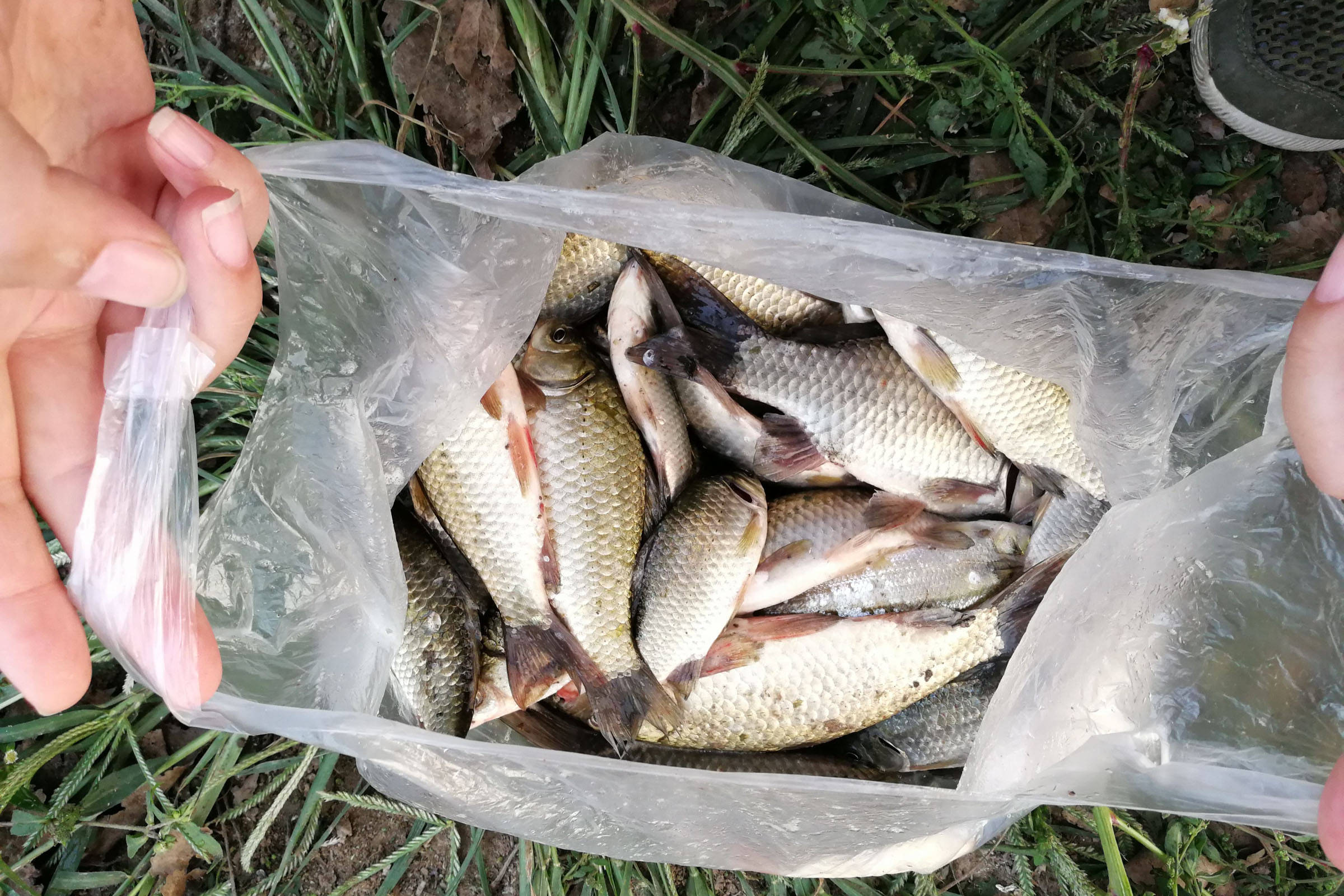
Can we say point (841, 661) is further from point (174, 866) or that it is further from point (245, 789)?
point (174, 866)

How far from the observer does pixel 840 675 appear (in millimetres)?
1499

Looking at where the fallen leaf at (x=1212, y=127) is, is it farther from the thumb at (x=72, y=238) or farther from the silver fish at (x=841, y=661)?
the thumb at (x=72, y=238)

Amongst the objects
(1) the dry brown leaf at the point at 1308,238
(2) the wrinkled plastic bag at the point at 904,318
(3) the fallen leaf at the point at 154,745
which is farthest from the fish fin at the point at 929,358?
(3) the fallen leaf at the point at 154,745

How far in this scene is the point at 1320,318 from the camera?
870 millimetres

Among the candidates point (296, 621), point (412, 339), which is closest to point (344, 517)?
point (296, 621)

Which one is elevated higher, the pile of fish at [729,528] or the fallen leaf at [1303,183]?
the fallen leaf at [1303,183]

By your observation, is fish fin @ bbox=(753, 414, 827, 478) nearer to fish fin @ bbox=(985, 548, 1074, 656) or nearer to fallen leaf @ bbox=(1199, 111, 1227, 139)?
fish fin @ bbox=(985, 548, 1074, 656)

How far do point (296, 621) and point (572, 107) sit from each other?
3.46ft

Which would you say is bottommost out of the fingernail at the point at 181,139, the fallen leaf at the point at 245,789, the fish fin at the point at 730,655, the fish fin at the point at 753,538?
the fallen leaf at the point at 245,789

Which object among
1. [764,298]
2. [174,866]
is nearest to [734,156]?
[764,298]

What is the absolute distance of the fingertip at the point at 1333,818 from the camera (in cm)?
90

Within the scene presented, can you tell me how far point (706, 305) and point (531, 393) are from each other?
0.35 metres

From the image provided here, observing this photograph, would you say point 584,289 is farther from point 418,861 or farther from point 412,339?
point 418,861

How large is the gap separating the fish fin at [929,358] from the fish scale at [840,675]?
441 millimetres
